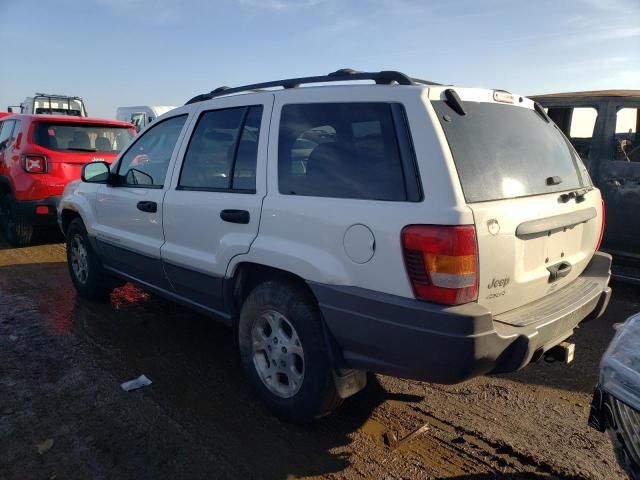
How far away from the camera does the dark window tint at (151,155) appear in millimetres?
3748

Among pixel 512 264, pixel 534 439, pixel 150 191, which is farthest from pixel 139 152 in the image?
pixel 534 439

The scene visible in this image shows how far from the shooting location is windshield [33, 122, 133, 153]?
6602 mm

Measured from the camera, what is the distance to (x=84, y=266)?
15.9ft

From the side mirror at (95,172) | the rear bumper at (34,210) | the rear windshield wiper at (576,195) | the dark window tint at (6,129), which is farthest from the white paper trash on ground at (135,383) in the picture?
the dark window tint at (6,129)

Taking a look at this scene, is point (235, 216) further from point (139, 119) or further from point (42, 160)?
point (139, 119)

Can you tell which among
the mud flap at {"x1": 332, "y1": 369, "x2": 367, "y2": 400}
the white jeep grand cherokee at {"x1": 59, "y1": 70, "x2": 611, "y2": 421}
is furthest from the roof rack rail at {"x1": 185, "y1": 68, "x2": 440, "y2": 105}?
the mud flap at {"x1": 332, "y1": 369, "x2": 367, "y2": 400}

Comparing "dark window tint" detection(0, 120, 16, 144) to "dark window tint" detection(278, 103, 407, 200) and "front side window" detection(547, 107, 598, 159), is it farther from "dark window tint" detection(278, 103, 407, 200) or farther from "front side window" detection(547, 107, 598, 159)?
"front side window" detection(547, 107, 598, 159)

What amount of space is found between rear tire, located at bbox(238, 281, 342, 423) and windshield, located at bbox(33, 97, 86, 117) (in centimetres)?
1443

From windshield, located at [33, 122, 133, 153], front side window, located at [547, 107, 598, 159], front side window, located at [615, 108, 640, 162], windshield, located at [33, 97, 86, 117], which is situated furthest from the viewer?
windshield, located at [33, 97, 86, 117]

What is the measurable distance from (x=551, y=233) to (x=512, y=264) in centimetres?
43

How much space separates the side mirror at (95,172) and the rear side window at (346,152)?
6.96ft

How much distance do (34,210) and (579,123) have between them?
6848mm

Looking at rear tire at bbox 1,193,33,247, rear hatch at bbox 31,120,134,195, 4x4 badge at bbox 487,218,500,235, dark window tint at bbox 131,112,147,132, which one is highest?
dark window tint at bbox 131,112,147,132

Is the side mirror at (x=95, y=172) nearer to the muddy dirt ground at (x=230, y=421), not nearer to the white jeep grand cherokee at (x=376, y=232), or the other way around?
the white jeep grand cherokee at (x=376, y=232)
